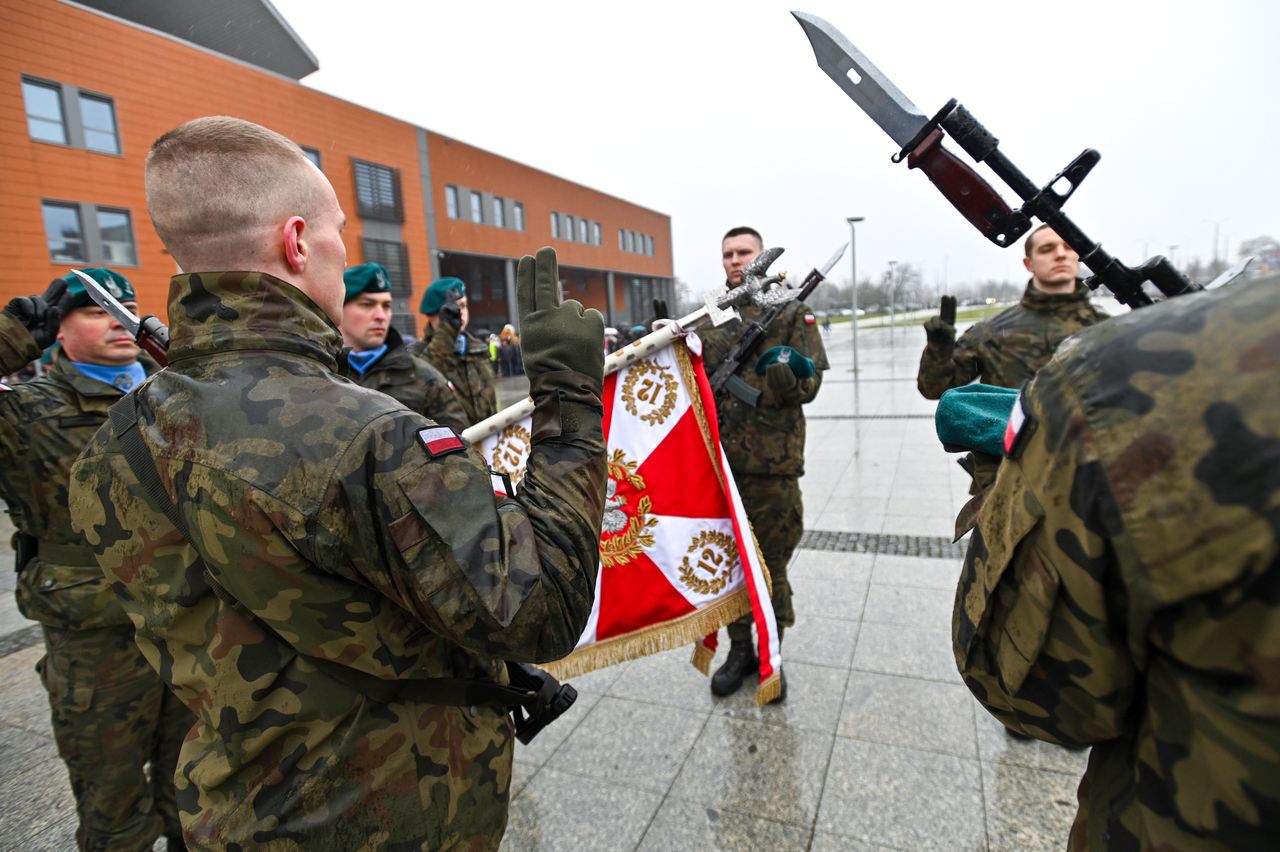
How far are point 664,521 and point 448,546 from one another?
61.4 inches

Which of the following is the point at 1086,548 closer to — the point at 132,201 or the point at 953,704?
the point at 953,704

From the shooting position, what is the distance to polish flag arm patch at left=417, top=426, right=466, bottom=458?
3.43 ft

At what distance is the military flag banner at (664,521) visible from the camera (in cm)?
241

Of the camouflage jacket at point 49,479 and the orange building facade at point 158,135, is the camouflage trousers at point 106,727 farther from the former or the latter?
the orange building facade at point 158,135

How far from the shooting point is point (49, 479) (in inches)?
89.6

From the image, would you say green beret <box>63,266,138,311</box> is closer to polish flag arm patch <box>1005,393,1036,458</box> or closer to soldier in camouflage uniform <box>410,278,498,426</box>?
soldier in camouflage uniform <box>410,278,498,426</box>

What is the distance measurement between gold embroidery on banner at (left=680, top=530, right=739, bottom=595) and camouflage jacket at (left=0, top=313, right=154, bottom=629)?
1.95 m

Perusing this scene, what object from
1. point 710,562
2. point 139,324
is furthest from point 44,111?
point 710,562

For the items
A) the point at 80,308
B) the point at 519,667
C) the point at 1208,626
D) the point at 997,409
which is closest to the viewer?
the point at 1208,626

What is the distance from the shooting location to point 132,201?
1706cm

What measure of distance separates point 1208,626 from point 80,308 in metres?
3.30

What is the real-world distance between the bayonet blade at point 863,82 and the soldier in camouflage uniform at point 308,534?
94cm

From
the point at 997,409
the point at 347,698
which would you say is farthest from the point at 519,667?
the point at 997,409

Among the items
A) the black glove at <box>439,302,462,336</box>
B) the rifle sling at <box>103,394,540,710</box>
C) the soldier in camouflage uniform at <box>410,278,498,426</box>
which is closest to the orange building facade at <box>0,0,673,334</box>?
the soldier in camouflage uniform at <box>410,278,498,426</box>
